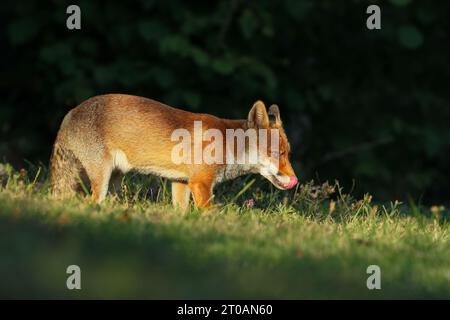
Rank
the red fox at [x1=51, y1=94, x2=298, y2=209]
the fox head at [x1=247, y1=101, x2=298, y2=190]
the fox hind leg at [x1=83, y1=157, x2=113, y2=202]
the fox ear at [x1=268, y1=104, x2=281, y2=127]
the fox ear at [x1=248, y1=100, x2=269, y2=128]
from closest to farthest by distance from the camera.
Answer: the fox hind leg at [x1=83, y1=157, x2=113, y2=202], the red fox at [x1=51, y1=94, x2=298, y2=209], the fox head at [x1=247, y1=101, x2=298, y2=190], the fox ear at [x1=248, y1=100, x2=269, y2=128], the fox ear at [x1=268, y1=104, x2=281, y2=127]

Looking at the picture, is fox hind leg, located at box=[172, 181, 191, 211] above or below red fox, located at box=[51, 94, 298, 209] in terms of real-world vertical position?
below

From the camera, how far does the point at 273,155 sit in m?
7.90

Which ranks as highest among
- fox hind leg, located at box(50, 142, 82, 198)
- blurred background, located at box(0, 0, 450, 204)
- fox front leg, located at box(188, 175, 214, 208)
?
blurred background, located at box(0, 0, 450, 204)

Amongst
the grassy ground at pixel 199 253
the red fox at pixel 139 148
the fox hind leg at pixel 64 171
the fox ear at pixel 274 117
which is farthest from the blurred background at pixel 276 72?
the grassy ground at pixel 199 253

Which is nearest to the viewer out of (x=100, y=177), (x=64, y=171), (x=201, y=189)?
(x=100, y=177)

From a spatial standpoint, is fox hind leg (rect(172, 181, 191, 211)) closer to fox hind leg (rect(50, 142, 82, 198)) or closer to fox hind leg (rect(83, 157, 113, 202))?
fox hind leg (rect(83, 157, 113, 202))

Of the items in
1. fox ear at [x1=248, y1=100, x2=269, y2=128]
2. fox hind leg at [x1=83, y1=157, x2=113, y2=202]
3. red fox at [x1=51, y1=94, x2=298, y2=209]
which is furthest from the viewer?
fox ear at [x1=248, y1=100, x2=269, y2=128]

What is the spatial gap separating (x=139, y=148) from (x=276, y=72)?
8.47 meters

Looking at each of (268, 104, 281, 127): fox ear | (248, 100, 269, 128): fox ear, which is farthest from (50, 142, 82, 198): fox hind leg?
(268, 104, 281, 127): fox ear

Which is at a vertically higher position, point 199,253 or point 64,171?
point 64,171

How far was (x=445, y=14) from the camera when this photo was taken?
17234mm

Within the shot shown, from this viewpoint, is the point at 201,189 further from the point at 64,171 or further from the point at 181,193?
the point at 64,171

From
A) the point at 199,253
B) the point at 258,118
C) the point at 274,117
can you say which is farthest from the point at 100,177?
the point at 199,253

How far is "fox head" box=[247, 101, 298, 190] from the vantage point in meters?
7.88
